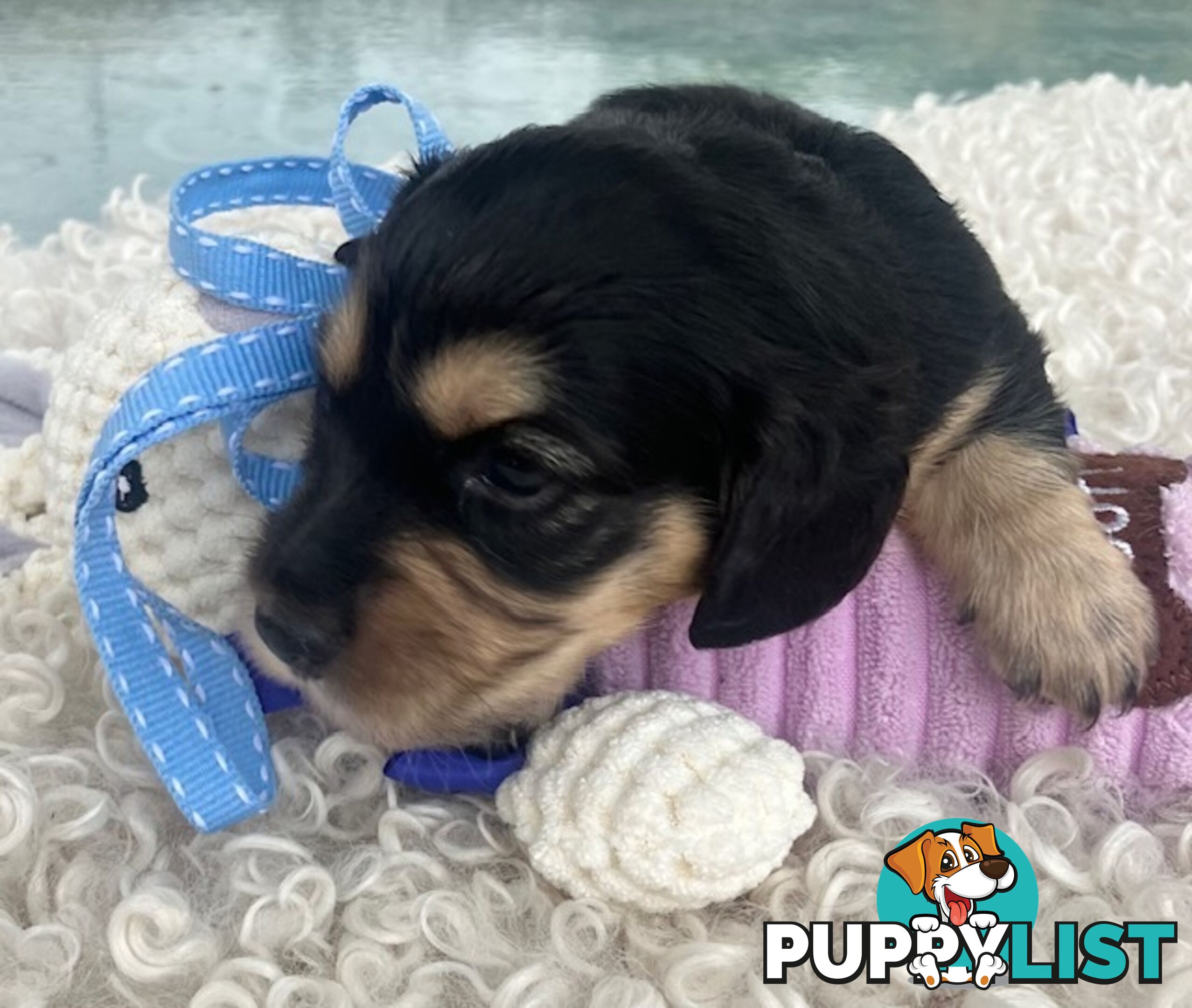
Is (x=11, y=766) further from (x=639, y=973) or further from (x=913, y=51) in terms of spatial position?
(x=913, y=51)

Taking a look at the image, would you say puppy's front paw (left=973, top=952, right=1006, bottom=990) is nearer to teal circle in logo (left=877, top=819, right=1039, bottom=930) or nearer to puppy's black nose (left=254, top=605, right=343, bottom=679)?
teal circle in logo (left=877, top=819, right=1039, bottom=930)

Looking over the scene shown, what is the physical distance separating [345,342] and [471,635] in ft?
0.82

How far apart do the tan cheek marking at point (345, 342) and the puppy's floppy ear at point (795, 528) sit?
31 cm

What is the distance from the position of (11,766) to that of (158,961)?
0.27 meters

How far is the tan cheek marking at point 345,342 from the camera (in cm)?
114

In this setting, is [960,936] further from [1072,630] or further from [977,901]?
[1072,630]

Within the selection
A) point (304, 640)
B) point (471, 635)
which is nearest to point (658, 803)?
point (471, 635)

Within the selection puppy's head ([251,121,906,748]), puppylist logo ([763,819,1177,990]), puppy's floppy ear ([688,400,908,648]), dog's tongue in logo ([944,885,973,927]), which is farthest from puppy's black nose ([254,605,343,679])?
dog's tongue in logo ([944,885,973,927])

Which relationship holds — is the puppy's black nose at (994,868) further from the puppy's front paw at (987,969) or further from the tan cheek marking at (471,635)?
the tan cheek marking at (471,635)

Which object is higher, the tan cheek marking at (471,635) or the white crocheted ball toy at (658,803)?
the tan cheek marking at (471,635)

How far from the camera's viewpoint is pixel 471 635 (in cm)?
114

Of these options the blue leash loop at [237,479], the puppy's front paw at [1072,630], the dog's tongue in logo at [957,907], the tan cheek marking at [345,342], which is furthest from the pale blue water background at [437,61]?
the dog's tongue in logo at [957,907]

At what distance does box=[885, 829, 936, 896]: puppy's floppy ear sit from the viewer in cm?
119

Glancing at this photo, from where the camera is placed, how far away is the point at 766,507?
113cm
